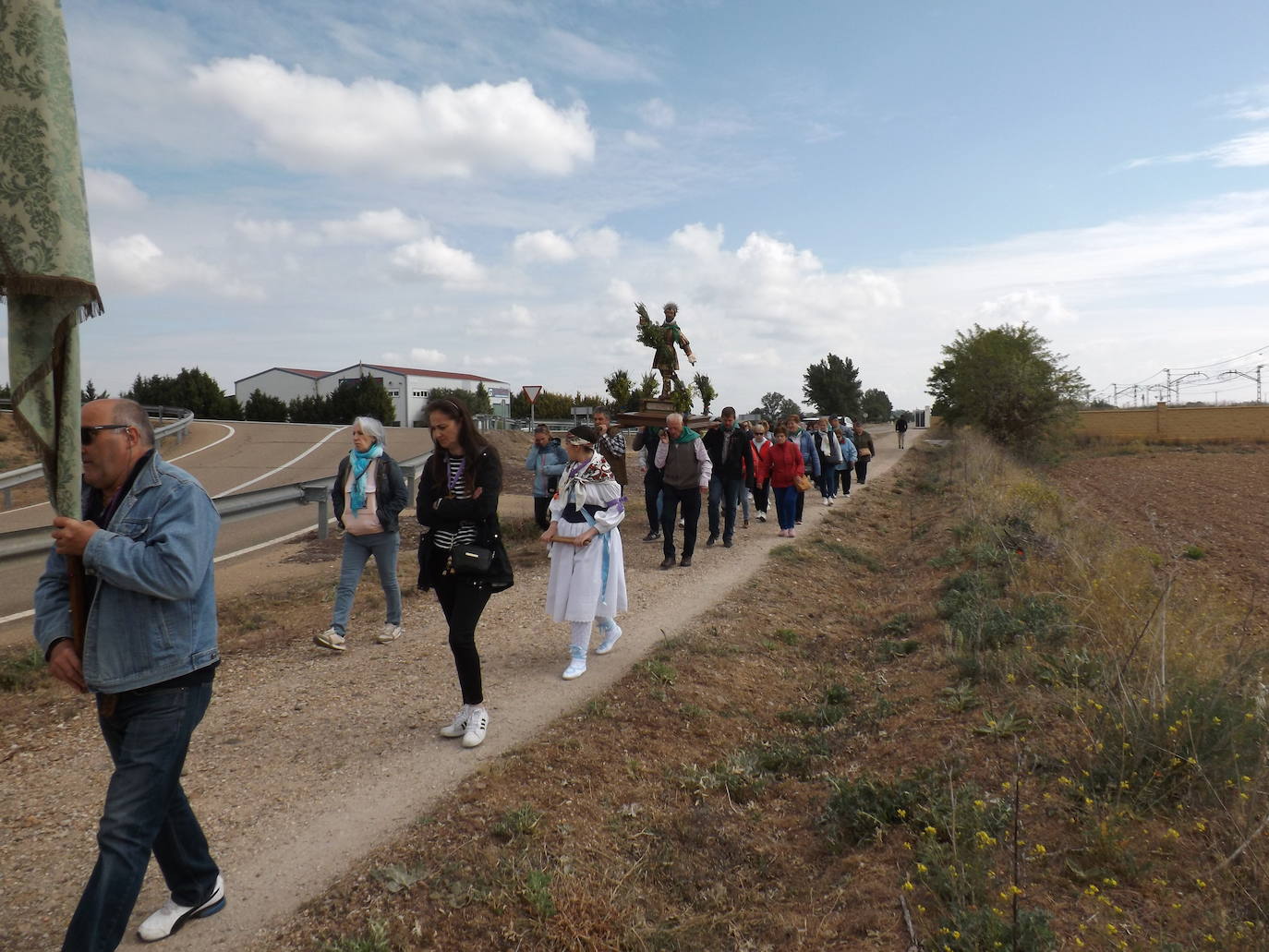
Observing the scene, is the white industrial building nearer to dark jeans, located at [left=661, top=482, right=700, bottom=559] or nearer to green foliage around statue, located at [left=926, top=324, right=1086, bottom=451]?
green foliage around statue, located at [left=926, top=324, right=1086, bottom=451]

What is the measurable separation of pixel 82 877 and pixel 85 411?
2.18 meters

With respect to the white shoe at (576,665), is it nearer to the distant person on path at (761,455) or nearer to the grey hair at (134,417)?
the grey hair at (134,417)

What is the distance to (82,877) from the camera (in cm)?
352

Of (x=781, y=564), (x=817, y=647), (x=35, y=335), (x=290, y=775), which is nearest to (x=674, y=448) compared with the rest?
(x=781, y=564)

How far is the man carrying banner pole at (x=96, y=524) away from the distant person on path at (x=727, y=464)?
9552 millimetres

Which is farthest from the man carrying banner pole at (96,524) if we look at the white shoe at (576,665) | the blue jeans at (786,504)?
the blue jeans at (786,504)

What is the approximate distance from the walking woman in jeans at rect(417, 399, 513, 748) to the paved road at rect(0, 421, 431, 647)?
435cm

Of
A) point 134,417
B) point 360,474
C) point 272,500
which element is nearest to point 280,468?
point 272,500

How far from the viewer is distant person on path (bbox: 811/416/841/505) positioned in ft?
59.5

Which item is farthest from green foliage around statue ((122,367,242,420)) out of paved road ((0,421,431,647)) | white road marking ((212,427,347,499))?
white road marking ((212,427,347,499))

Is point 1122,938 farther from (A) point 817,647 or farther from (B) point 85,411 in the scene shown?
(A) point 817,647

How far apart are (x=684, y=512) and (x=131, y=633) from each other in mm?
8341

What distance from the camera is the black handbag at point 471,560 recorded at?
178 inches

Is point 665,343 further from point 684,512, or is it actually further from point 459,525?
point 459,525
